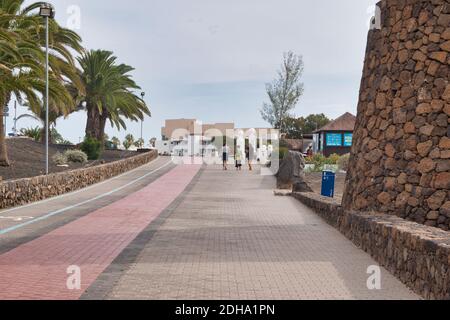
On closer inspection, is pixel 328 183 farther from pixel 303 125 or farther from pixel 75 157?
pixel 303 125

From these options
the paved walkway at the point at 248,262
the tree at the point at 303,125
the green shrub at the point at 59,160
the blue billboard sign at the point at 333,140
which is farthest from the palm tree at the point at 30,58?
the tree at the point at 303,125

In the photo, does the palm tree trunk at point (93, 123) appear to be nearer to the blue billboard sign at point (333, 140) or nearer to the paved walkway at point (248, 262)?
the blue billboard sign at point (333, 140)

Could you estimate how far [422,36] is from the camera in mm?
10703

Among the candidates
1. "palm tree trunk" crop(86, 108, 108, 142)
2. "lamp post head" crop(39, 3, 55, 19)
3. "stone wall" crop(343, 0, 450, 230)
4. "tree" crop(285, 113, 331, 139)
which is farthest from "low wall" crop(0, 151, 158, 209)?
"tree" crop(285, 113, 331, 139)

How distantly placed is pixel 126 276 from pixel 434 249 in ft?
13.3

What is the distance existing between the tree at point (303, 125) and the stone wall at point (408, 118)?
87.8 m

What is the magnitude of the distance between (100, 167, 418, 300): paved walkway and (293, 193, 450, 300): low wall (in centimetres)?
17

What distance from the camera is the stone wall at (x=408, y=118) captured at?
10078 mm

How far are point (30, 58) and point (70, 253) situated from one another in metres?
17.8

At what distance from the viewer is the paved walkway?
7.20m

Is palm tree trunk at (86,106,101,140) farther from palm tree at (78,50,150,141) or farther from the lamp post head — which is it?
the lamp post head

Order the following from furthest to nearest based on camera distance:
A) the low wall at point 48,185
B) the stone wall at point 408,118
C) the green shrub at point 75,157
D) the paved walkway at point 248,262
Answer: the green shrub at point 75,157, the low wall at point 48,185, the stone wall at point 408,118, the paved walkway at point 248,262
